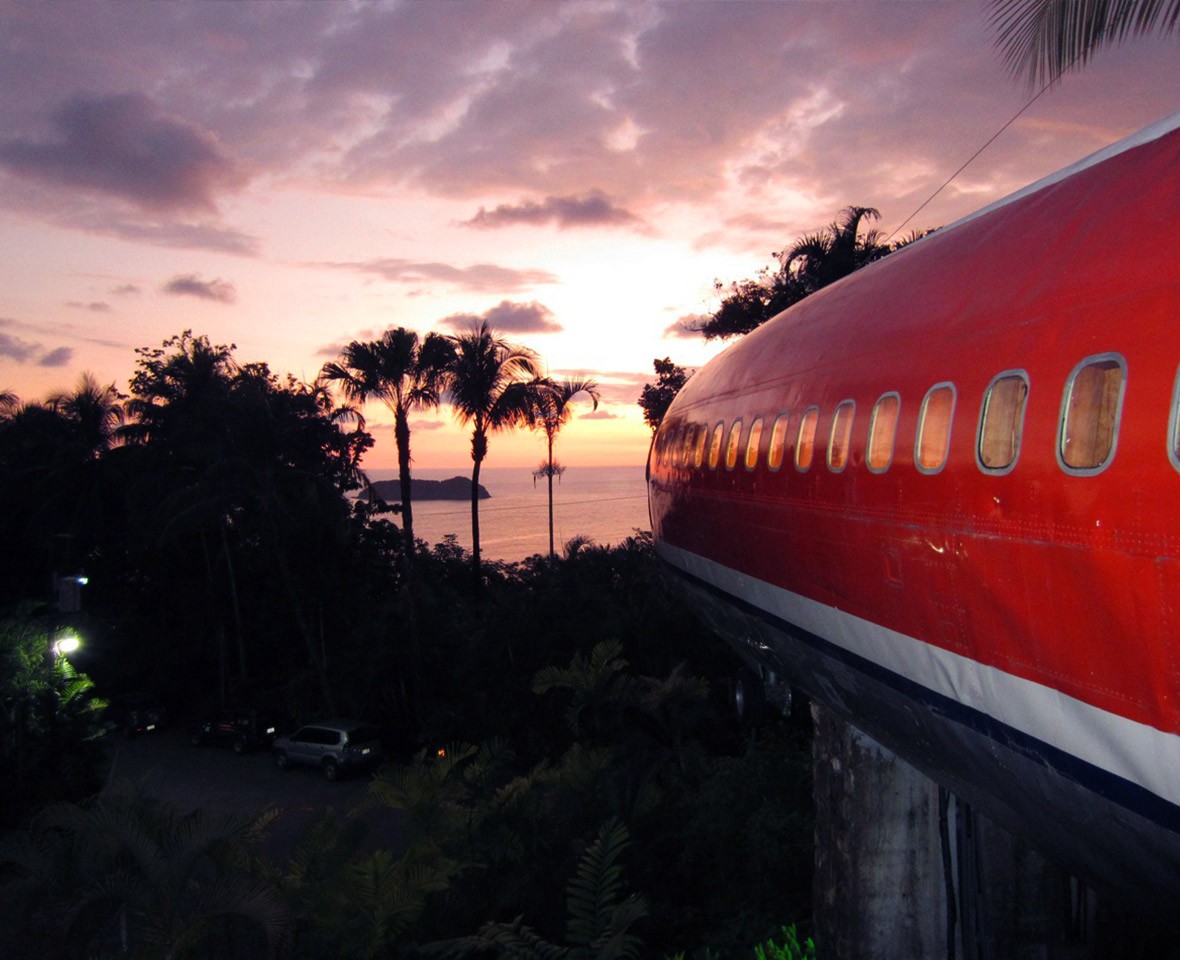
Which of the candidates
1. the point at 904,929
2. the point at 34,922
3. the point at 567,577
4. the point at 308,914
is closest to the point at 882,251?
the point at 567,577

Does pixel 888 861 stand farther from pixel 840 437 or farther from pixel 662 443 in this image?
pixel 662 443

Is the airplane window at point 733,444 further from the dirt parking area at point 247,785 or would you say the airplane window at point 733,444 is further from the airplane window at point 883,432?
the dirt parking area at point 247,785

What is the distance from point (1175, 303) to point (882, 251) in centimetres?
2209

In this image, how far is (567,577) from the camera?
28.5 meters

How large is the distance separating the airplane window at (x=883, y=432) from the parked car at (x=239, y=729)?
28957mm

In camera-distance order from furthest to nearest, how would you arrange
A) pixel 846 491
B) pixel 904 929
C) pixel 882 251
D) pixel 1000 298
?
pixel 882 251
pixel 904 929
pixel 846 491
pixel 1000 298

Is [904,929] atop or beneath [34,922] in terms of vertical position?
atop

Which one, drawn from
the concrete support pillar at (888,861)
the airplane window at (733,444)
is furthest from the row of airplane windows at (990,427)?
the concrete support pillar at (888,861)

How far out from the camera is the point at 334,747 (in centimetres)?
2634

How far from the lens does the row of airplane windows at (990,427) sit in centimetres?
391

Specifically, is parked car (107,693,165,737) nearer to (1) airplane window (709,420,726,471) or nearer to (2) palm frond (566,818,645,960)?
(2) palm frond (566,818,645,960)

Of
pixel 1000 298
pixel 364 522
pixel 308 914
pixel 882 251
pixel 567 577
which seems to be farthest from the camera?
pixel 364 522

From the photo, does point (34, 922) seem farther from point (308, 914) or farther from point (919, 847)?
point (919, 847)

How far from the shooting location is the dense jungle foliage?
39.9 ft
